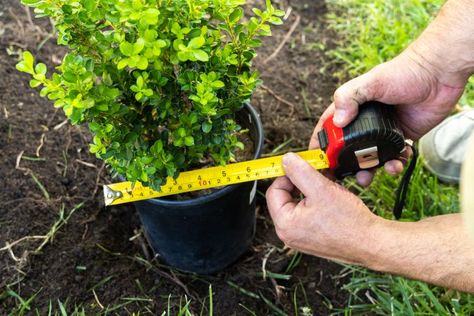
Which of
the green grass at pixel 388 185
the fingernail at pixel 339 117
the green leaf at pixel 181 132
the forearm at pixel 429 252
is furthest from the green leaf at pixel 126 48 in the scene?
the green grass at pixel 388 185

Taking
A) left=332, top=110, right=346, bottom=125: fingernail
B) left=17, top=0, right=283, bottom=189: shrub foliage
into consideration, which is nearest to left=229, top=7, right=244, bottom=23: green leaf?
left=17, top=0, right=283, bottom=189: shrub foliage

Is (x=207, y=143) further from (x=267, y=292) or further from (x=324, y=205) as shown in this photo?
(x=267, y=292)

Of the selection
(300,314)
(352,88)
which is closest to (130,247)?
(300,314)

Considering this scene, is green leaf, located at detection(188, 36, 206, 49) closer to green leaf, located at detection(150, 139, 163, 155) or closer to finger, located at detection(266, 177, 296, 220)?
green leaf, located at detection(150, 139, 163, 155)

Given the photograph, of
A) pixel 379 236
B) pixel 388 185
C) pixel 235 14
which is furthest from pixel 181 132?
pixel 388 185

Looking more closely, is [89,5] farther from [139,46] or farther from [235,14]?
[235,14]

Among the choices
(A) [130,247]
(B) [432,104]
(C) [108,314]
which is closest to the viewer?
(B) [432,104]

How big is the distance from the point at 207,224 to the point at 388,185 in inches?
41.4

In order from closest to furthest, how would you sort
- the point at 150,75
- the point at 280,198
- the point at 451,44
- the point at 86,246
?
the point at 150,75
the point at 280,198
the point at 451,44
the point at 86,246

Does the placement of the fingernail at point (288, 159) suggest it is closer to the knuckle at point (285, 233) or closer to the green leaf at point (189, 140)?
the knuckle at point (285, 233)

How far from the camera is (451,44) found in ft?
6.44

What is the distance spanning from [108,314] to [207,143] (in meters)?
0.96

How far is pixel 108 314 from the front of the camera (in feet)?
7.23

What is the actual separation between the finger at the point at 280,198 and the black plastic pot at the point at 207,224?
14 centimetres
